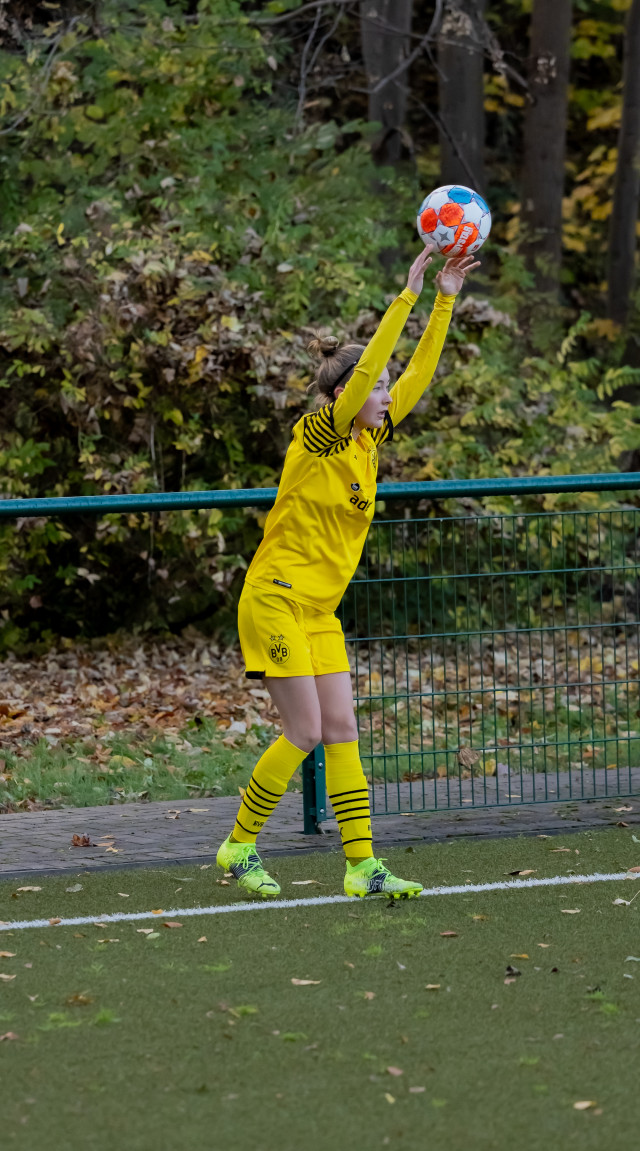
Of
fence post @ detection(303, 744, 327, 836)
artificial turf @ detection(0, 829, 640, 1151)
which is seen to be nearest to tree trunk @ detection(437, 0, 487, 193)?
fence post @ detection(303, 744, 327, 836)

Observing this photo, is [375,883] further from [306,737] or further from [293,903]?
[306,737]

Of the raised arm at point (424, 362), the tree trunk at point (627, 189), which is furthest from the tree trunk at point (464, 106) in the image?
the raised arm at point (424, 362)

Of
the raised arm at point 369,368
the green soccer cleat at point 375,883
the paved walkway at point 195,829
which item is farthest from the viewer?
the paved walkway at point 195,829

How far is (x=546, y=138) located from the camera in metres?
19.1

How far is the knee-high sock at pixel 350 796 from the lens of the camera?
556 centimetres

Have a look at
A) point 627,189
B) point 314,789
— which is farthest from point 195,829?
point 627,189

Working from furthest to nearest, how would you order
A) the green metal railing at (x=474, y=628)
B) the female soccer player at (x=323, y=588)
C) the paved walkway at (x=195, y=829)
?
the green metal railing at (x=474, y=628) → the paved walkway at (x=195, y=829) → the female soccer player at (x=323, y=588)

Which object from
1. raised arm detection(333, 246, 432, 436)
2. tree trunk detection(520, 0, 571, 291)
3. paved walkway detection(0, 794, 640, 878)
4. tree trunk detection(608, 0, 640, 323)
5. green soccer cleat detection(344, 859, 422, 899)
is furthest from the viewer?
tree trunk detection(608, 0, 640, 323)

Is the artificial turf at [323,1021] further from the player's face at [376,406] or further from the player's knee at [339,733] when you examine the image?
the player's face at [376,406]

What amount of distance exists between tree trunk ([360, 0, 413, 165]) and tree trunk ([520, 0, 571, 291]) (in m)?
1.62

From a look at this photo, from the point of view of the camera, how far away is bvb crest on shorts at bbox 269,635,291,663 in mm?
5402

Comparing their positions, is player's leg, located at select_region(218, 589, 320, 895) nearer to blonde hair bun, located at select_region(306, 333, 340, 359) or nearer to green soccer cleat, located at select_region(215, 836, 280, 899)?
green soccer cleat, located at select_region(215, 836, 280, 899)

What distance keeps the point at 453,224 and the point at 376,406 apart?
2.69 ft

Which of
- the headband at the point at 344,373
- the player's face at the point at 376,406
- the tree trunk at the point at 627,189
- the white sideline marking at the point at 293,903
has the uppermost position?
the tree trunk at the point at 627,189
